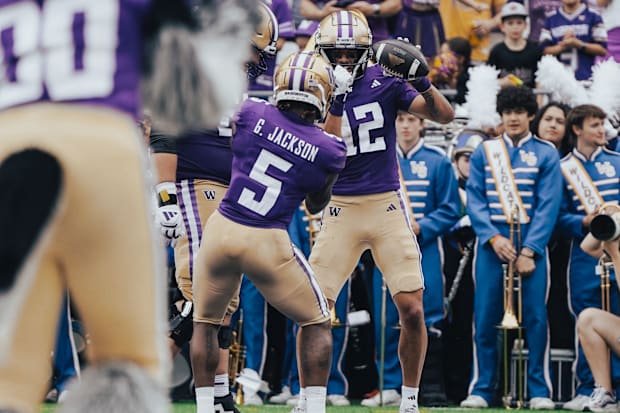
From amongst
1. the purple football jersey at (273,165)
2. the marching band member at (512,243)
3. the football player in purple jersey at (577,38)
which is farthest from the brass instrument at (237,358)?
the football player in purple jersey at (577,38)

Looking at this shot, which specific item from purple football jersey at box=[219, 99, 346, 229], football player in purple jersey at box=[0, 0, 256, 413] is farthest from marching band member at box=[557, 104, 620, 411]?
football player in purple jersey at box=[0, 0, 256, 413]

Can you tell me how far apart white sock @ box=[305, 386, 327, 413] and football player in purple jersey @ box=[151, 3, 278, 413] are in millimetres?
786

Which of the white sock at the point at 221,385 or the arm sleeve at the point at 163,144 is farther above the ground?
the arm sleeve at the point at 163,144

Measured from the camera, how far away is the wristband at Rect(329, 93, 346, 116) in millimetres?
7844

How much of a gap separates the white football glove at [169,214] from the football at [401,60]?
1471 mm

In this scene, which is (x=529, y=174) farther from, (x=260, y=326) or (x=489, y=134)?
(x=260, y=326)

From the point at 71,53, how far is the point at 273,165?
331 centimetres

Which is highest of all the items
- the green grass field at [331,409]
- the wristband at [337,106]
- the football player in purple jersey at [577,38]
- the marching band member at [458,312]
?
the football player in purple jersey at [577,38]

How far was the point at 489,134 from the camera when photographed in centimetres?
1112

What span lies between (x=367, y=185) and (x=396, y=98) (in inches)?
23.0

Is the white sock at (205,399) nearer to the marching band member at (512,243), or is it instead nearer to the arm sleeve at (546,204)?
the marching band member at (512,243)

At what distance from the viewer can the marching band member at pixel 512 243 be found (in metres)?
9.84

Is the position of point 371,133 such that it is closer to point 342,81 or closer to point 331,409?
point 342,81

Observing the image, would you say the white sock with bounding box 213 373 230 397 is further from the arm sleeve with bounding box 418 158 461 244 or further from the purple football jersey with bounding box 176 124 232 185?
the arm sleeve with bounding box 418 158 461 244
